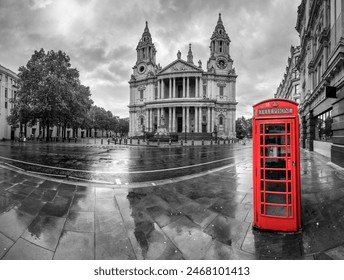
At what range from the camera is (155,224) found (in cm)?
359

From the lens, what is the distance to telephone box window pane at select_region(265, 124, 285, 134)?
376 cm

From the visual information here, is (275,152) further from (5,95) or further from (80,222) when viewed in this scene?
(5,95)

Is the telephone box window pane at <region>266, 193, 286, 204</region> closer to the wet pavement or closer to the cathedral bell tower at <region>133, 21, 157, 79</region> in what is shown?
the wet pavement

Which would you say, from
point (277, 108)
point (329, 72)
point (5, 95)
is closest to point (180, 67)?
point (5, 95)

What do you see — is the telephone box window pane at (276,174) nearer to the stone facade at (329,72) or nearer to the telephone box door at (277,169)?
the telephone box door at (277,169)

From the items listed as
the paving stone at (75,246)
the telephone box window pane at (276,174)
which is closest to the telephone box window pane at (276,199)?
the telephone box window pane at (276,174)

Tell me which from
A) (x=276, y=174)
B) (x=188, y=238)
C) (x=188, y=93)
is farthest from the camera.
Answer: (x=188, y=93)

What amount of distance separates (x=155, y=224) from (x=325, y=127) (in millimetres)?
15858

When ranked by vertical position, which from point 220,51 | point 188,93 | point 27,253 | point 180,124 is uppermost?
point 220,51

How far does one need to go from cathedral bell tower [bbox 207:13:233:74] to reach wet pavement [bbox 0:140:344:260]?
67.3 metres

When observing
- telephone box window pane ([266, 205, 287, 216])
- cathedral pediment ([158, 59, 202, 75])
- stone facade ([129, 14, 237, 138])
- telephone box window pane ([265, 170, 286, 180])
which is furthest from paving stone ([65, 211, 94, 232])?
cathedral pediment ([158, 59, 202, 75])

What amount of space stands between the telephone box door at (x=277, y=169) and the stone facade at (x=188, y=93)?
54.1 meters

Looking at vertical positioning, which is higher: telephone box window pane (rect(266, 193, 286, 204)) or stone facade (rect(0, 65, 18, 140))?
stone facade (rect(0, 65, 18, 140))

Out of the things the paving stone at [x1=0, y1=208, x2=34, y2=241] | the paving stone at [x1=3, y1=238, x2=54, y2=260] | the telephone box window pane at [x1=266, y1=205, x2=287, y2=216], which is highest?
the telephone box window pane at [x1=266, y1=205, x2=287, y2=216]
